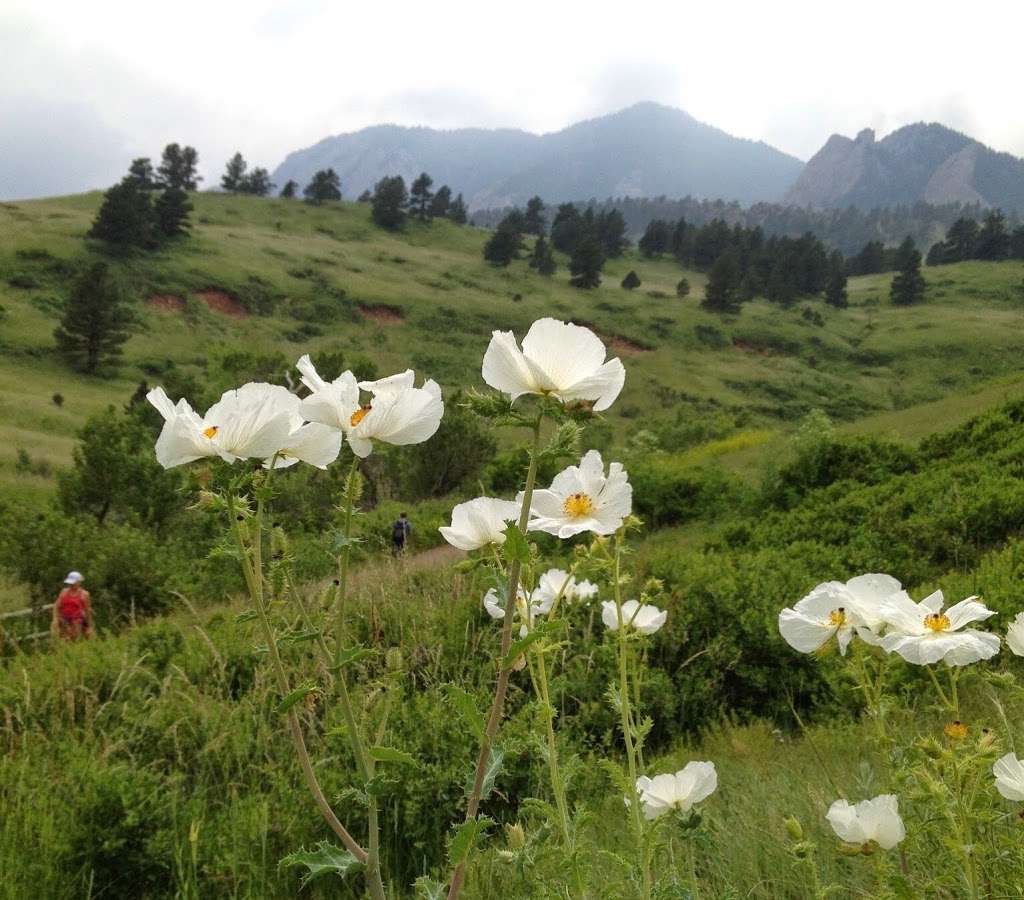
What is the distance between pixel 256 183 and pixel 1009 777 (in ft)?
332

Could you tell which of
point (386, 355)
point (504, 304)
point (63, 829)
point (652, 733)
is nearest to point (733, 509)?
point (652, 733)

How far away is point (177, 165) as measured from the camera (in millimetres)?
69312

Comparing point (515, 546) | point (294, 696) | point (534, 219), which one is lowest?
point (294, 696)

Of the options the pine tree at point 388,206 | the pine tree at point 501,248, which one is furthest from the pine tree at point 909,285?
the pine tree at point 388,206

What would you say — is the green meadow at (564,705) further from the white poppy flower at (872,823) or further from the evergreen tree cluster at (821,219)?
the evergreen tree cluster at (821,219)

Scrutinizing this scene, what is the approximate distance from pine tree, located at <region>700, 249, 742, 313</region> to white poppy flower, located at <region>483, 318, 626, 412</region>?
212 feet

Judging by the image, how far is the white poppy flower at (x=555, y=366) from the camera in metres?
1.09

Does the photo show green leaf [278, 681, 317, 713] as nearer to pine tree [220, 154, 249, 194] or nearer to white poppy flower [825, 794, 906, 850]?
white poppy flower [825, 794, 906, 850]

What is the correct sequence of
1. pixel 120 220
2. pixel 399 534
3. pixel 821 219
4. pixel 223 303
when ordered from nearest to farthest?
1. pixel 399 534
2. pixel 223 303
3. pixel 120 220
4. pixel 821 219

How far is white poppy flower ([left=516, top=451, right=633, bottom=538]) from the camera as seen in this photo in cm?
125

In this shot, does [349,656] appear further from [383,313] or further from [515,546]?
[383,313]

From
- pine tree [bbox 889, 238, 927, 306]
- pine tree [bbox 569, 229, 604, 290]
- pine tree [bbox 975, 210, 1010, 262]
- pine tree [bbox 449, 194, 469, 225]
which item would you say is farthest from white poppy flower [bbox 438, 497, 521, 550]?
pine tree [bbox 975, 210, 1010, 262]

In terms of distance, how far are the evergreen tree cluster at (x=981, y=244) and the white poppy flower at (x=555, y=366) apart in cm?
9912

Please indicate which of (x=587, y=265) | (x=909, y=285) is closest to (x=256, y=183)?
(x=587, y=265)
